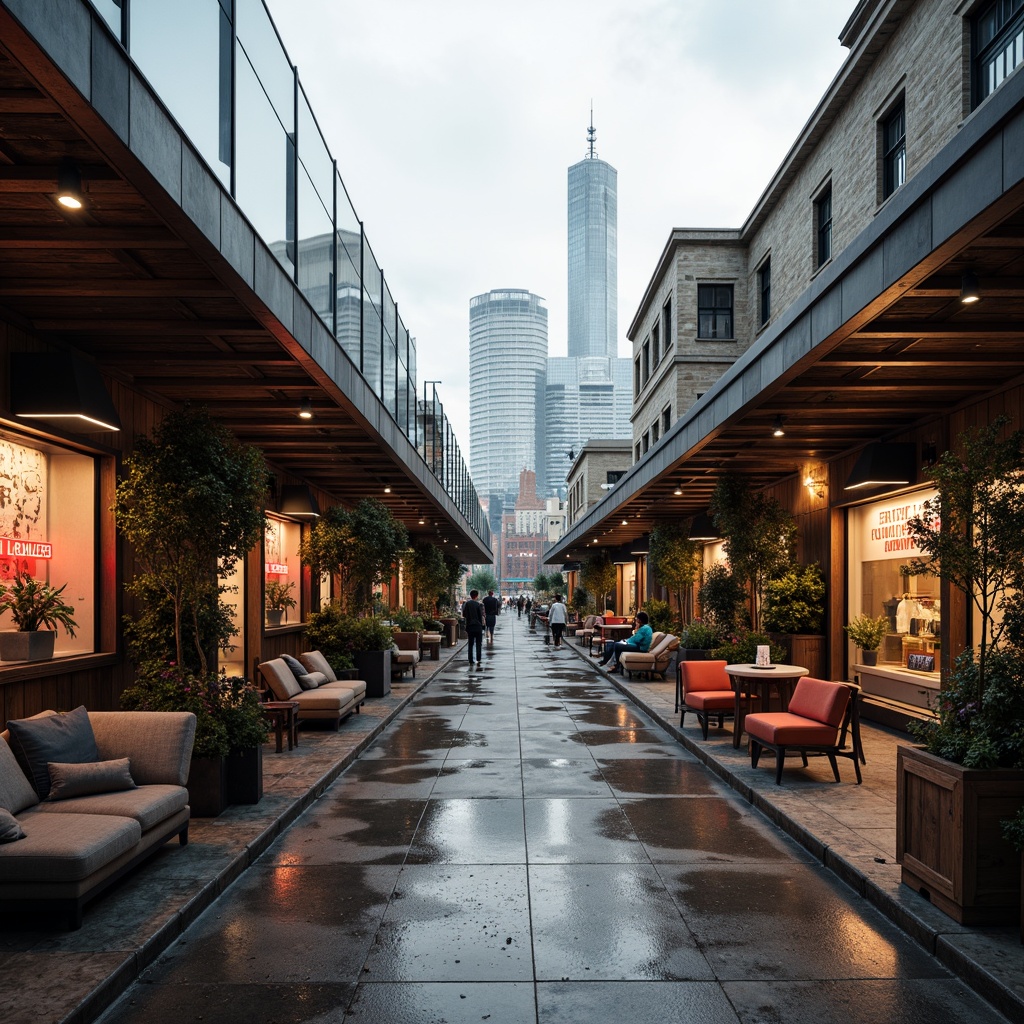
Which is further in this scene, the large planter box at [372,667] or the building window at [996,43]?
the large planter box at [372,667]

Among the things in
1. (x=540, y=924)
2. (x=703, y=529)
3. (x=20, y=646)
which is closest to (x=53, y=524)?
(x=20, y=646)

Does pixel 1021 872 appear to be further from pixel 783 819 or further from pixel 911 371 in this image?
pixel 911 371

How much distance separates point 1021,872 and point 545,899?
2.63 metres

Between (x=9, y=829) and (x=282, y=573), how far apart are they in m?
11.7

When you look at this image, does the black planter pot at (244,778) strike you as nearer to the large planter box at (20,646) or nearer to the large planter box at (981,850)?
the large planter box at (20,646)

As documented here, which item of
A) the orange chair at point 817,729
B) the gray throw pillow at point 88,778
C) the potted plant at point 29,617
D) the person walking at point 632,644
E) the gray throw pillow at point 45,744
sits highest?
the potted plant at point 29,617

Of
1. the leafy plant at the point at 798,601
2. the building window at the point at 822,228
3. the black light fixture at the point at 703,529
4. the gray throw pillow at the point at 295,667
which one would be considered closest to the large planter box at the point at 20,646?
the gray throw pillow at the point at 295,667

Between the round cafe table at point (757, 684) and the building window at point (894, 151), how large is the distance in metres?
7.97

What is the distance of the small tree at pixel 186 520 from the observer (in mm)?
7672

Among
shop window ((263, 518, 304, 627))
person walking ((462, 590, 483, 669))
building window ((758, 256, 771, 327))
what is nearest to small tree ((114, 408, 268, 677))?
shop window ((263, 518, 304, 627))

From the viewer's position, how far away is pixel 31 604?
24.4ft

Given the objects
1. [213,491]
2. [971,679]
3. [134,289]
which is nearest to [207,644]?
[213,491]

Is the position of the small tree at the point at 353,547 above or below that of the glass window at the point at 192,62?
below

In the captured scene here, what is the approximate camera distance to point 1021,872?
188 inches
